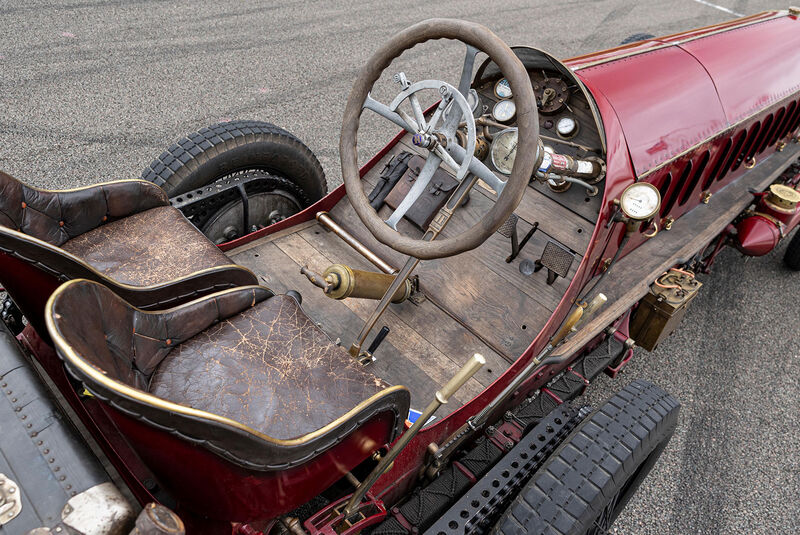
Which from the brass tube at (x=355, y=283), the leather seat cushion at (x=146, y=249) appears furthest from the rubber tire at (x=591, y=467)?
the leather seat cushion at (x=146, y=249)

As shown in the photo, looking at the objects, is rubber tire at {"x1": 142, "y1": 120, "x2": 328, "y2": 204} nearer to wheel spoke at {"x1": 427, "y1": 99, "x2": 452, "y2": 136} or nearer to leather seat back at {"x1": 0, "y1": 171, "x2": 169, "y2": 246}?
leather seat back at {"x1": 0, "y1": 171, "x2": 169, "y2": 246}

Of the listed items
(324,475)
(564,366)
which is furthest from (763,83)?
(324,475)

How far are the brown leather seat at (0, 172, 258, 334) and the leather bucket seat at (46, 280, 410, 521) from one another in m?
0.16

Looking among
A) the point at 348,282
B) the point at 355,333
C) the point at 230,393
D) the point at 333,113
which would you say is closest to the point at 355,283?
the point at 348,282

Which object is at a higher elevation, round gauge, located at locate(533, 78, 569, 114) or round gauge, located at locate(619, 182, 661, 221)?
round gauge, located at locate(533, 78, 569, 114)

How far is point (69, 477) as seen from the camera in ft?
4.44

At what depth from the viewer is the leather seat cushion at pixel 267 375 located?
6.03 feet

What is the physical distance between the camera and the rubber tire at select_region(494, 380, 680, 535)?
6.23 ft

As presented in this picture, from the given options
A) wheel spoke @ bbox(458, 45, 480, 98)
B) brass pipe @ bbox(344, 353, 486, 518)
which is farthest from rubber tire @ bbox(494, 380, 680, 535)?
wheel spoke @ bbox(458, 45, 480, 98)

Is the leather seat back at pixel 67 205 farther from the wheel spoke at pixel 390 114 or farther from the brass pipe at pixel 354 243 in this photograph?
the wheel spoke at pixel 390 114

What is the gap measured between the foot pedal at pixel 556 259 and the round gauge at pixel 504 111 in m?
0.67

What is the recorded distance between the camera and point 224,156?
2971 mm

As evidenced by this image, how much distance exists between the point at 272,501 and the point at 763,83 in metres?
3.59

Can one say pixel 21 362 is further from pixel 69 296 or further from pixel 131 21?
pixel 131 21
